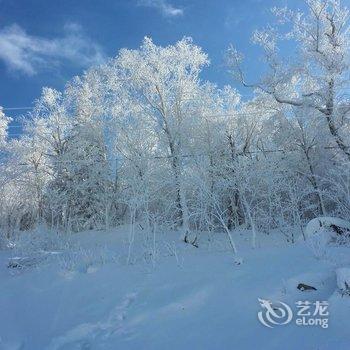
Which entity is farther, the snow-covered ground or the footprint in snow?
the footprint in snow

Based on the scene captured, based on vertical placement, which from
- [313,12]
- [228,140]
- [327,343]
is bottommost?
[327,343]

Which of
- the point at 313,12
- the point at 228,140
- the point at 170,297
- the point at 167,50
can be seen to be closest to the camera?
the point at 170,297

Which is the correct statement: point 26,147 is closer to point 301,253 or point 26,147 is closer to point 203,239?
point 203,239

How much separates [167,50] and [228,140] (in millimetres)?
6841

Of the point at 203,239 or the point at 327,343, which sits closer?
the point at 327,343

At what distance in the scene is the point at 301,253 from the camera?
12.2 meters

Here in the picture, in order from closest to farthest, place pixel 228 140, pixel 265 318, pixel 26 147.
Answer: pixel 265 318 < pixel 228 140 < pixel 26 147

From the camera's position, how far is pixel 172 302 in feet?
33.9

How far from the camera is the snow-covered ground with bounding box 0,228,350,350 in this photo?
8.30 m

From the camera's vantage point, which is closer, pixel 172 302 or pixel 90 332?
pixel 90 332

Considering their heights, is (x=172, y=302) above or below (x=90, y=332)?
above

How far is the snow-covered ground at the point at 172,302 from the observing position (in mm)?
8305

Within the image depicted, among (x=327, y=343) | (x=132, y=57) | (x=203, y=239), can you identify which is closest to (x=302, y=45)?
(x=132, y=57)

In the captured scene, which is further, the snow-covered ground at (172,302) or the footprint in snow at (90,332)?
the footprint in snow at (90,332)
